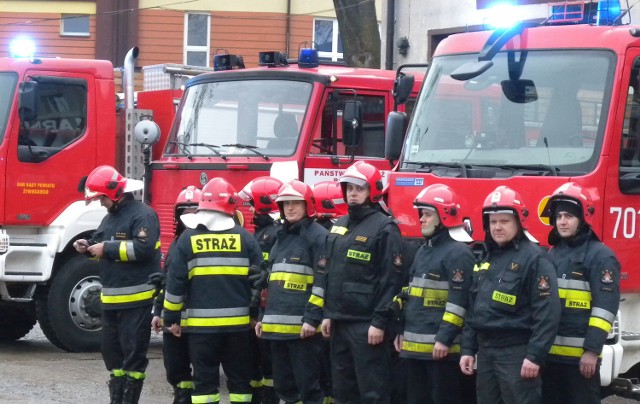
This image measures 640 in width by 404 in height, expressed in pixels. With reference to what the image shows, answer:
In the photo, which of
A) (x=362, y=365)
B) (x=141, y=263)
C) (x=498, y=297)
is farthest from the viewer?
(x=141, y=263)

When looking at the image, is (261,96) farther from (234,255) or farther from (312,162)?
(234,255)

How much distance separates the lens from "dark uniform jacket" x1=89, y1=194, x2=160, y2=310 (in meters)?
8.99

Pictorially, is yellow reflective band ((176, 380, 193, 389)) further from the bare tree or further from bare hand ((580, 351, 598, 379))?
the bare tree

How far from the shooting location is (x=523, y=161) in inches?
324

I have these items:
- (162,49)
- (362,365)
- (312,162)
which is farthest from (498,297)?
(162,49)

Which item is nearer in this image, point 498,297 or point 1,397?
point 498,297

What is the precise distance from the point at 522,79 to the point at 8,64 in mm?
5607

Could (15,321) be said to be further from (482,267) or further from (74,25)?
(74,25)

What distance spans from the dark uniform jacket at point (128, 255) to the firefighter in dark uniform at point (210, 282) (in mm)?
738

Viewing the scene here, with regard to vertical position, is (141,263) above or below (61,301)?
above

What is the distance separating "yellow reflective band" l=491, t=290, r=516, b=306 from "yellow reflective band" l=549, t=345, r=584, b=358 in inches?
19.8

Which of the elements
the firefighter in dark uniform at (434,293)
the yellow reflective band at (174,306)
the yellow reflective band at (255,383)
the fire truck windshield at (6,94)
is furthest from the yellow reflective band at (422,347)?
the fire truck windshield at (6,94)

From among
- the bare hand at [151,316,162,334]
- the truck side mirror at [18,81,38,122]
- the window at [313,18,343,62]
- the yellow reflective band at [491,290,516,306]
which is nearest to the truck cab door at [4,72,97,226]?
the truck side mirror at [18,81,38,122]

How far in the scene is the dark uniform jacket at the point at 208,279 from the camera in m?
8.24
